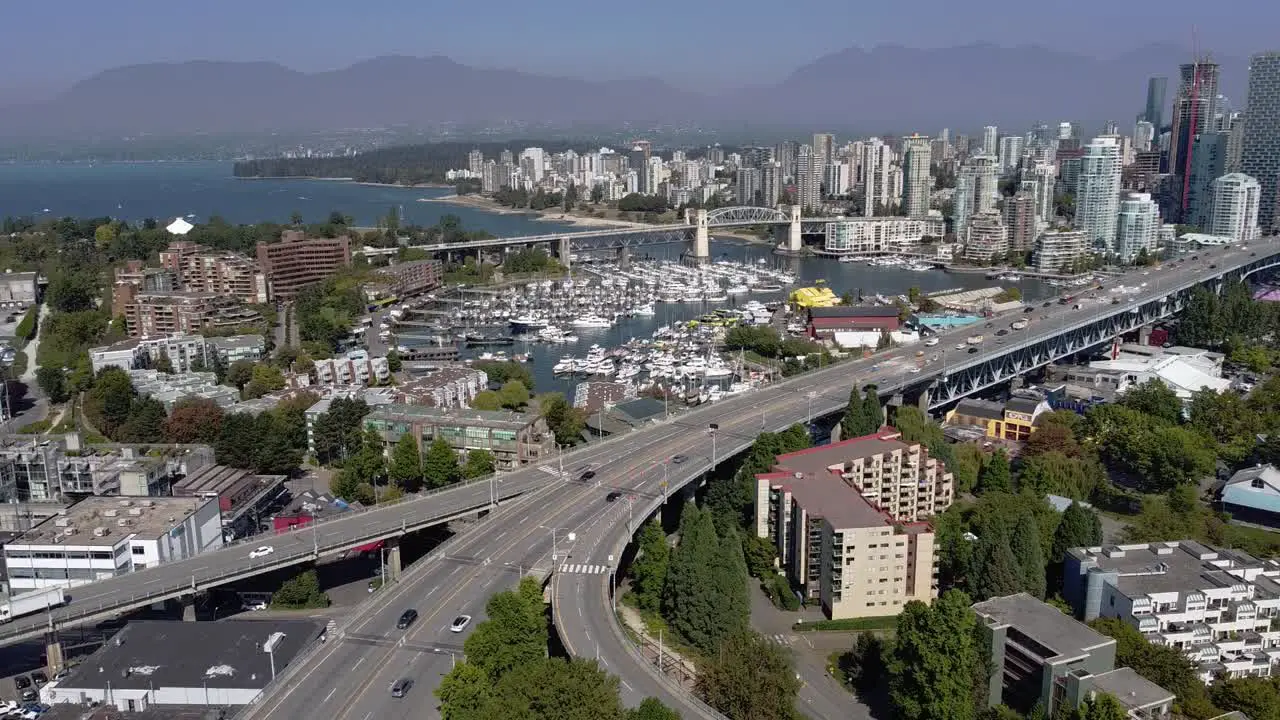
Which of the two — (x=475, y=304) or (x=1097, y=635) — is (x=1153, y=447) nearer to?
(x=1097, y=635)

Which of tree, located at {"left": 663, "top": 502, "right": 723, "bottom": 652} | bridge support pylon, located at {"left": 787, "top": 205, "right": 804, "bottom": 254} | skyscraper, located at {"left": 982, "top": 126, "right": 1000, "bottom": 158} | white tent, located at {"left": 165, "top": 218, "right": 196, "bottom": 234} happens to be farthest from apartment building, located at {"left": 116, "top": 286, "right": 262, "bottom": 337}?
skyscraper, located at {"left": 982, "top": 126, "right": 1000, "bottom": 158}

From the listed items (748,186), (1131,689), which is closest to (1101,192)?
(748,186)

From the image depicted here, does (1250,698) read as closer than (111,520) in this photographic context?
Yes

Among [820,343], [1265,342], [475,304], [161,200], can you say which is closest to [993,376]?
[820,343]

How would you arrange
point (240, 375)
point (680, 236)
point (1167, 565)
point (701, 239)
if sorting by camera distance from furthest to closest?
point (680, 236)
point (701, 239)
point (240, 375)
point (1167, 565)

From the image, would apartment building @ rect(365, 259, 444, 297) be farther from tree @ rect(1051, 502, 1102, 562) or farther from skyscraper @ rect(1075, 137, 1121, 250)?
skyscraper @ rect(1075, 137, 1121, 250)

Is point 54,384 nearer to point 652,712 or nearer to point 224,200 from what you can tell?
point 652,712
